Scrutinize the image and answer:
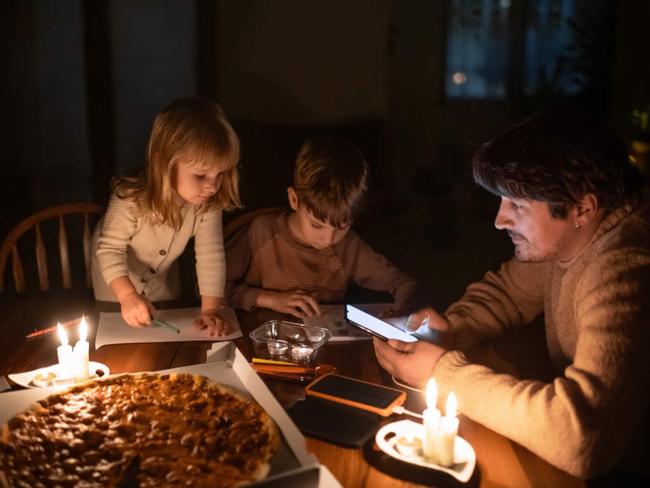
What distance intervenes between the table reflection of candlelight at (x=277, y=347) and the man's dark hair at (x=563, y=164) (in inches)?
23.9

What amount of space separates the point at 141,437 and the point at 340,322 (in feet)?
2.45

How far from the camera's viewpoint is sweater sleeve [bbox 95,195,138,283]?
80.5 inches

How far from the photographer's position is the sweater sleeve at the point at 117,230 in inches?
80.5

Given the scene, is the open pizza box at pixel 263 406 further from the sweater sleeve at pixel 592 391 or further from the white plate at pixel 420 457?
the sweater sleeve at pixel 592 391

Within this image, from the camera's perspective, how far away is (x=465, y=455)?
1183 millimetres

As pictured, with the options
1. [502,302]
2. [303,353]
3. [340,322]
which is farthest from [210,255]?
[502,302]

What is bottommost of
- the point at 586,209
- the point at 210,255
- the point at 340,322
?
the point at 340,322

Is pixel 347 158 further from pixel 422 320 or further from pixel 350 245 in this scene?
pixel 422 320

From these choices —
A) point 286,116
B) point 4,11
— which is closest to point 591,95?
point 286,116

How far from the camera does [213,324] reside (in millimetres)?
1789

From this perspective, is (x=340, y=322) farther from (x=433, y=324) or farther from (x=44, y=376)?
(x=44, y=376)

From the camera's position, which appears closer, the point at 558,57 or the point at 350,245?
the point at 350,245

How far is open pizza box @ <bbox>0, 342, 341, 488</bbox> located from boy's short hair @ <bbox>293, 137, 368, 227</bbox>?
0.75 meters

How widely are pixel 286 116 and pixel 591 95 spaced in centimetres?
317
